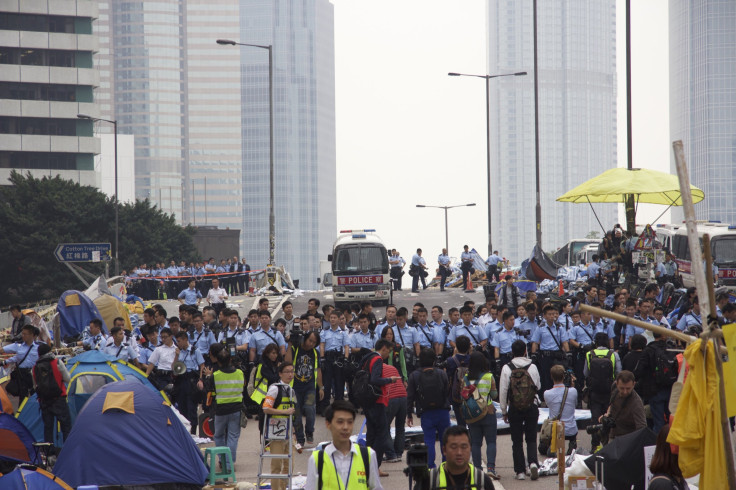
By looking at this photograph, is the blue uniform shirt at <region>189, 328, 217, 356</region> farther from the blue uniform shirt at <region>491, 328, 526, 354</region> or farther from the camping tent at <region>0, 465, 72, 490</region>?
the camping tent at <region>0, 465, 72, 490</region>

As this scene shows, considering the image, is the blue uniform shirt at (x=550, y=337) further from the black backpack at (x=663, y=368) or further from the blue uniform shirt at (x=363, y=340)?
the black backpack at (x=663, y=368)

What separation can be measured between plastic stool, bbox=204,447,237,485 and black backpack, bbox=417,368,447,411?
99.4 inches

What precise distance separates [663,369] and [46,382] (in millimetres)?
8511

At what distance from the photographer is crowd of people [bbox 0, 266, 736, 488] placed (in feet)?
38.1

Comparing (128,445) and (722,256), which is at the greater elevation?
(722,256)

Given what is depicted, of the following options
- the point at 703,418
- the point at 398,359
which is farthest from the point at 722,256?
the point at 703,418

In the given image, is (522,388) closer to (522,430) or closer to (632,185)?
(522,430)

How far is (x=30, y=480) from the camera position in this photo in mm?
9852

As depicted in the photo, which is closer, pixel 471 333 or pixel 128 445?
pixel 128 445

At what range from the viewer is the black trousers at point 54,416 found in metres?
13.8

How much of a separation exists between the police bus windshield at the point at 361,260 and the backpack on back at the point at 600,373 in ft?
65.2

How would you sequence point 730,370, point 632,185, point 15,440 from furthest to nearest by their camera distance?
point 632,185
point 15,440
point 730,370

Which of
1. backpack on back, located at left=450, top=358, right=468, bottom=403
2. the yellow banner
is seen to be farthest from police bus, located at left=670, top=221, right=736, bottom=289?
the yellow banner

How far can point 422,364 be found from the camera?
12.1 m
